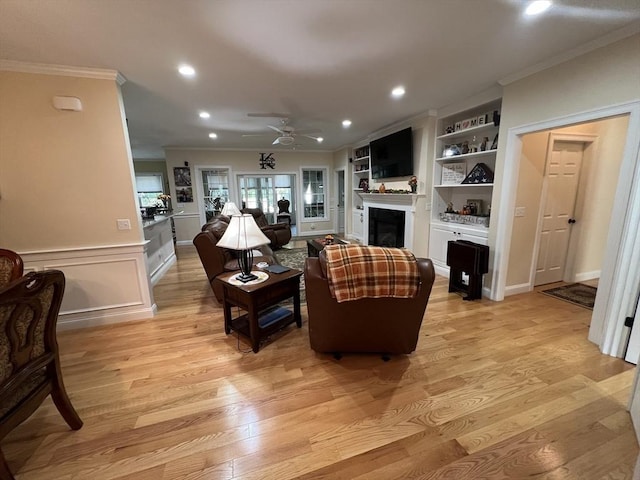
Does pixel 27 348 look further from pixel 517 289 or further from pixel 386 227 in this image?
pixel 386 227

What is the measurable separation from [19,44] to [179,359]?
2882 millimetres

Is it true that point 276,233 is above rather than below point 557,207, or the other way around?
below

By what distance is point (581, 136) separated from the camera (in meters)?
3.41

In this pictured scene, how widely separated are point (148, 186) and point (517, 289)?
36.0 ft

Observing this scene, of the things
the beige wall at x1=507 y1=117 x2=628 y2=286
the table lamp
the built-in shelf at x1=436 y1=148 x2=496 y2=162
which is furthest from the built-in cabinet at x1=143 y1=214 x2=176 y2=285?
the beige wall at x1=507 y1=117 x2=628 y2=286

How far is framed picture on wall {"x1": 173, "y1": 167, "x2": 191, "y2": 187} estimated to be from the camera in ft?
23.0

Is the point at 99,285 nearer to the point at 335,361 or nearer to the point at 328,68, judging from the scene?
the point at 335,361

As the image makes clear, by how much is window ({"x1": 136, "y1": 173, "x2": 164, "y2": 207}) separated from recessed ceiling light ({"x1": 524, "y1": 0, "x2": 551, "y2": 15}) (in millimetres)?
10421

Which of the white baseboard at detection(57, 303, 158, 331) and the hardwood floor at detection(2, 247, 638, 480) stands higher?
the white baseboard at detection(57, 303, 158, 331)

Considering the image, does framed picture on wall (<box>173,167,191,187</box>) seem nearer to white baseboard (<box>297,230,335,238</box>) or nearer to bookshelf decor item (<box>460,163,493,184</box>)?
white baseboard (<box>297,230,335,238</box>)

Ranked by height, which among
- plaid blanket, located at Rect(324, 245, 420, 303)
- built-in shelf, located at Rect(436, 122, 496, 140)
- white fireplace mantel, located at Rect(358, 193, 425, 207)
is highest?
built-in shelf, located at Rect(436, 122, 496, 140)

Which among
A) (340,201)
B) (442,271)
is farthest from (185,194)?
(442,271)

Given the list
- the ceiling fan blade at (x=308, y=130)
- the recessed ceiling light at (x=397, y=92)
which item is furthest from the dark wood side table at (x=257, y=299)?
the ceiling fan blade at (x=308, y=130)

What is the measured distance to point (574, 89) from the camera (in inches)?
95.1
